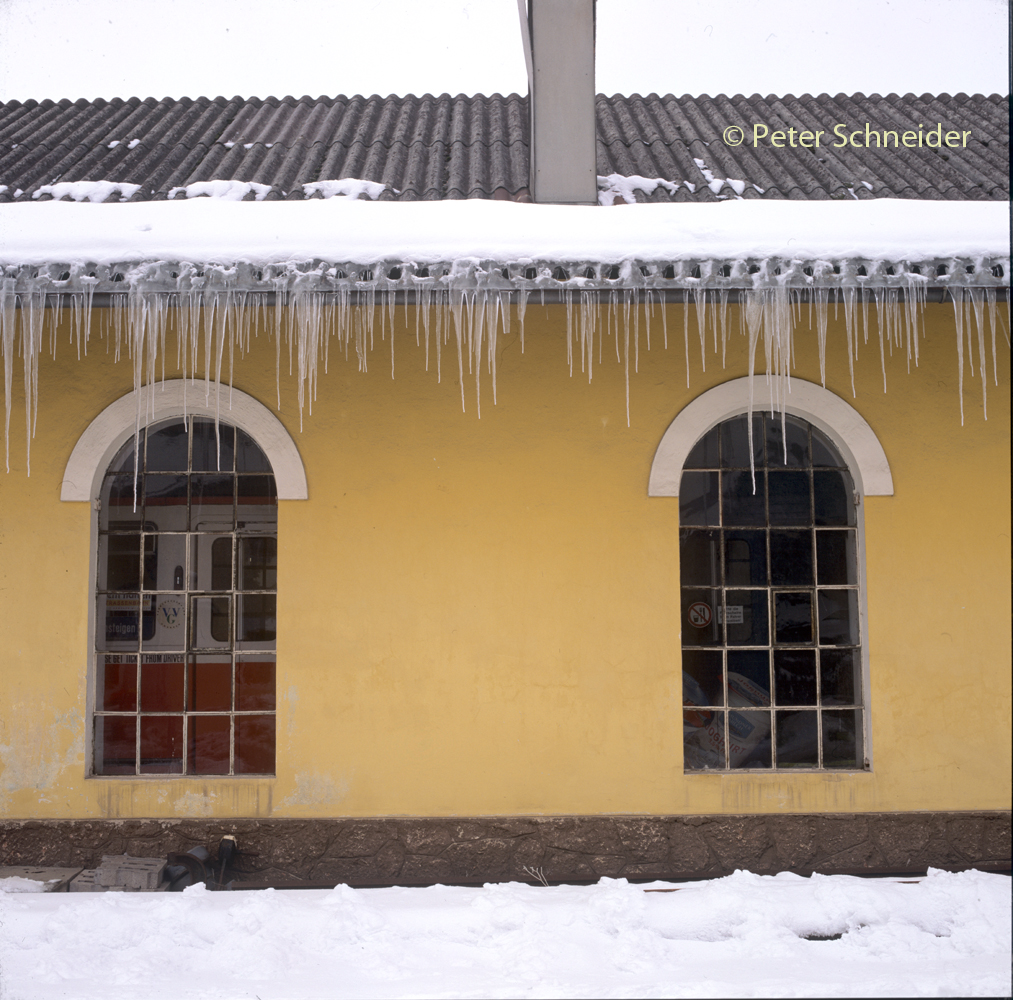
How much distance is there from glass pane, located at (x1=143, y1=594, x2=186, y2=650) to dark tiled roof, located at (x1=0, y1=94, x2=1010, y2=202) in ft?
7.96

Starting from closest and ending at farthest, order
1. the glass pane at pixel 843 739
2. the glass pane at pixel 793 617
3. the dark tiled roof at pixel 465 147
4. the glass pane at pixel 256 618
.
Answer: the glass pane at pixel 843 739 < the glass pane at pixel 793 617 < the glass pane at pixel 256 618 < the dark tiled roof at pixel 465 147

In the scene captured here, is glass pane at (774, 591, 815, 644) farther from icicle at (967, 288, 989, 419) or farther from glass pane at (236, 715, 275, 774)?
glass pane at (236, 715, 275, 774)

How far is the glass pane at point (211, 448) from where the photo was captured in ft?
16.2

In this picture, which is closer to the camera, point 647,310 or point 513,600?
point 647,310

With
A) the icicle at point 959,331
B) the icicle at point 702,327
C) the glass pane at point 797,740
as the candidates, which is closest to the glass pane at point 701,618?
the glass pane at point 797,740

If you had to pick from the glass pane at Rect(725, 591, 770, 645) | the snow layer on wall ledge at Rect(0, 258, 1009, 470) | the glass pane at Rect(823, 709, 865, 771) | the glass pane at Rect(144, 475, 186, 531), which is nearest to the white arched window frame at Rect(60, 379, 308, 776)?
the snow layer on wall ledge at Rect(0, 258, 1009, 470)

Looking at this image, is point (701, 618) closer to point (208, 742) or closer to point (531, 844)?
point (531, 844)

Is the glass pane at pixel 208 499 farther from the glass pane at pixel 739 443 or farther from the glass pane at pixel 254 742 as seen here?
the glass pane at pixel 739 443

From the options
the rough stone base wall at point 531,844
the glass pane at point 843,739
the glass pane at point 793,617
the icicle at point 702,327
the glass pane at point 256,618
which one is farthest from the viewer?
the glass pane at point 256,618

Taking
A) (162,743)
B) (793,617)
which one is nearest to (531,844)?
(793,617)

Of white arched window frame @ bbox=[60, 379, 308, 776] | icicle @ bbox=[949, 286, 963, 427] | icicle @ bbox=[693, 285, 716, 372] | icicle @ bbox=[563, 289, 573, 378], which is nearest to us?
icicle @ bbox=[563, 289, 573, 378]

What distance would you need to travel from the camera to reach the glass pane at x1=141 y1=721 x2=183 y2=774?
4906 millimetres

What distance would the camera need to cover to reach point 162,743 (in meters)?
4.96

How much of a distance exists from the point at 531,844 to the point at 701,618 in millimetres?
1617
